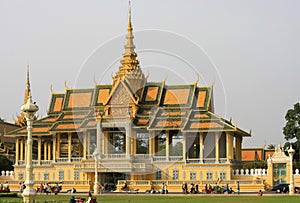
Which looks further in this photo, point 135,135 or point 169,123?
point 135,135

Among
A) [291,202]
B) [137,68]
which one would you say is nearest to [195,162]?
[137,68]

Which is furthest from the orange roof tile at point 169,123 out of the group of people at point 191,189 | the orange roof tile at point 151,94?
the group of people at point 191,189

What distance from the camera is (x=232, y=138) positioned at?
62.8 m

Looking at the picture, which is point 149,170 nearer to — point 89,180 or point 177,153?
point 89,180

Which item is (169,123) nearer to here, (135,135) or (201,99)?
(135,135)

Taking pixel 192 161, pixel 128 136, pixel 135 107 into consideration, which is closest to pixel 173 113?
pixel 135 107

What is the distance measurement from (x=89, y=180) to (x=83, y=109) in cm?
1054

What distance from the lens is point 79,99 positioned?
235 feet

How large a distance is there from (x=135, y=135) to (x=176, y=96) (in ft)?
19.9

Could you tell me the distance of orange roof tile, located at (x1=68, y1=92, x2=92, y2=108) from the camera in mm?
70750

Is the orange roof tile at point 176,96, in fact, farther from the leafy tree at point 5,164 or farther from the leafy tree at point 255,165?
the leafy tree at point 5,164

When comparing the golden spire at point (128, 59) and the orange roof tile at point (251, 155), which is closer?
the golden spire at point (128, 59)

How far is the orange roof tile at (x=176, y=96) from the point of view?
6638cm

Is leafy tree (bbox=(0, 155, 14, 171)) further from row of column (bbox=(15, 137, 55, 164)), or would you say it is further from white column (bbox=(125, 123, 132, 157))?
white column (bbox=(125, 123, 132, 157))
